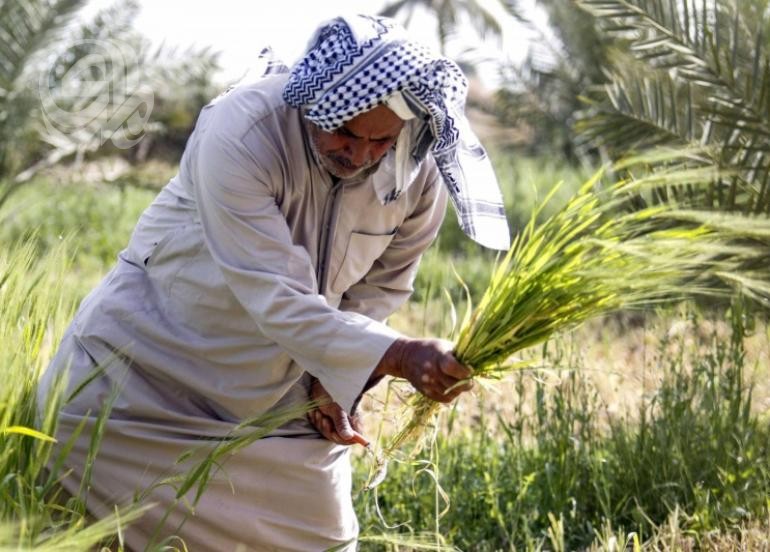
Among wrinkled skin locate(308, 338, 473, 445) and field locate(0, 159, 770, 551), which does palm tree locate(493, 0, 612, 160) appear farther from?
wrinkled skin locate(308, 338, 473, 445)

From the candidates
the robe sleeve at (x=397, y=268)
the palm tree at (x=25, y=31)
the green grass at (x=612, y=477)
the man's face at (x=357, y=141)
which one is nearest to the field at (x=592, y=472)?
the green grass at (x=612, y=477)

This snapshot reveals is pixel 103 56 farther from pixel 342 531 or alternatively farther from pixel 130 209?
pixel 342 531

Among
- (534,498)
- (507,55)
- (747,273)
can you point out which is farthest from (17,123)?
(747,273)

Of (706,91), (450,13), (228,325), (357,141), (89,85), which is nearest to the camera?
(357,141)

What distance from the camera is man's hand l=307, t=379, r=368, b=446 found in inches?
134

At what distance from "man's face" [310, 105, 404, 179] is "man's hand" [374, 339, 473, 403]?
0.50m

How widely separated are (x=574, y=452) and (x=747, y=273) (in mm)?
1099

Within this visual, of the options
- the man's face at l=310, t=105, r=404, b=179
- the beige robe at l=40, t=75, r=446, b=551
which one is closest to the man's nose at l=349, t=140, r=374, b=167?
the man's face at l=310, t=105, r=404, b=179

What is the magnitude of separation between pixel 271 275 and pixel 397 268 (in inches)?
33.5

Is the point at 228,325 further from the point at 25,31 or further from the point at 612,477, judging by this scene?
the point at 25,31

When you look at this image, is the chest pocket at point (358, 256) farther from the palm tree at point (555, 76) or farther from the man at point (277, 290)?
the palm tree at point (555, 76)

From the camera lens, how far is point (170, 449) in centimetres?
325

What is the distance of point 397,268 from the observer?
12.1ft

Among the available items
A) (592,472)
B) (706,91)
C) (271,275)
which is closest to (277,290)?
(271,275)
